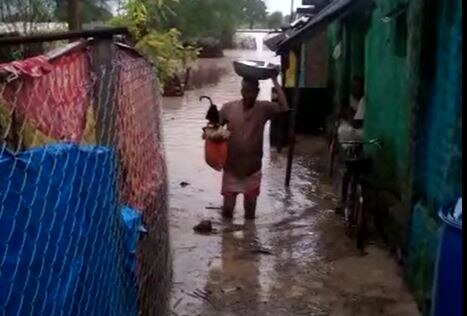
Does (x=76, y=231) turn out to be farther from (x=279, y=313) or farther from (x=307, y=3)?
(x=307, y=3)

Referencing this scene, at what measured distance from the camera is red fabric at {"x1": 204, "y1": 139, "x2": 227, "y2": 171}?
7160mm

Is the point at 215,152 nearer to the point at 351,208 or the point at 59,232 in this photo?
the point at 351,208

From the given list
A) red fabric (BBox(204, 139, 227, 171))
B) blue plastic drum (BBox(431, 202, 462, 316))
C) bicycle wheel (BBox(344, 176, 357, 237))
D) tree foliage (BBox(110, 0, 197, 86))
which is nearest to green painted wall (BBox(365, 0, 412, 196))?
bicycle wheel (BBox(344, 176, 357, 237))

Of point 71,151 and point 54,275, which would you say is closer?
point 54,275

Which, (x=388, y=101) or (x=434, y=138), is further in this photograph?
(x=388, y=101)

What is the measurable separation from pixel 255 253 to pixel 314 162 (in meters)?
4.79

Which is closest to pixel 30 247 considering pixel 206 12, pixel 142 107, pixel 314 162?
pixel 142 107

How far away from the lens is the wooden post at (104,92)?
262 centimetres

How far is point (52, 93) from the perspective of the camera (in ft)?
7.91

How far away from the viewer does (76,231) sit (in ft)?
7.03

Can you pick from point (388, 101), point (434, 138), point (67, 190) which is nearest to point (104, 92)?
point (67, 190)

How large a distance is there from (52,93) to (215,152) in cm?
483

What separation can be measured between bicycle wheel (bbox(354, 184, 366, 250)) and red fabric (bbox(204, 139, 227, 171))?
1418 millimetres

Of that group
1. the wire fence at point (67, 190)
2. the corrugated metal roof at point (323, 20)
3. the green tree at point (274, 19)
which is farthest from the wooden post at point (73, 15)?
the green tree at point (274, 19)
